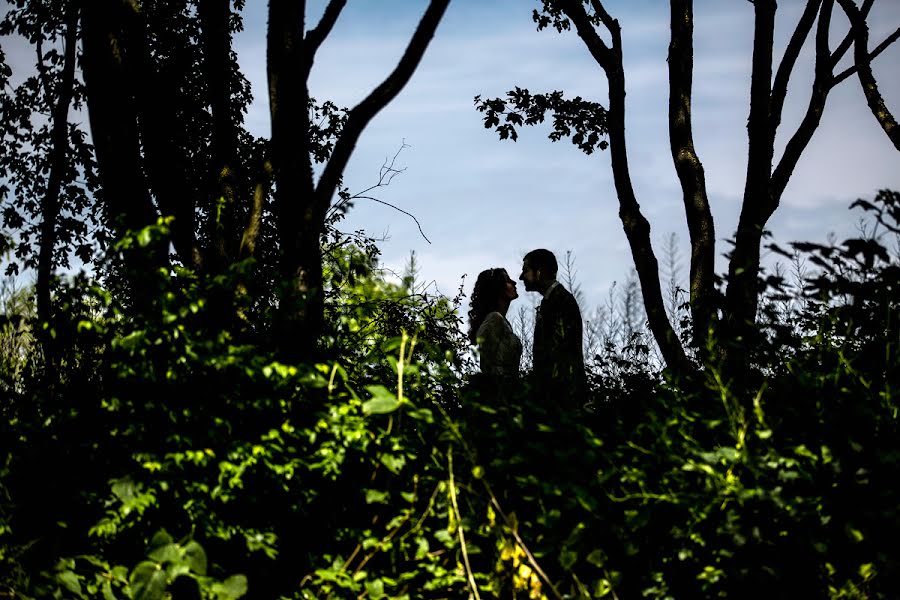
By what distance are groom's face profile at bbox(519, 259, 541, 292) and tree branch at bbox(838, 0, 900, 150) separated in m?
3.78

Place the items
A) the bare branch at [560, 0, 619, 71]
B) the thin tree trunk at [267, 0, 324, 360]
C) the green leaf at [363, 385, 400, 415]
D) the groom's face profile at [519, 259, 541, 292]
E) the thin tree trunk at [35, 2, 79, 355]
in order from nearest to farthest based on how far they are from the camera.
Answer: the green leaf at [363, 385, 400, 415] < the thin tree trunk at [267, 0, 324, 360] < the groom's face profile at [519, 259, 541, 292] < the bare branch at [560, 0, 619, 71] < the thin tree trunk at [35, 2, 79, 355]

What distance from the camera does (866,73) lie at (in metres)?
7.08

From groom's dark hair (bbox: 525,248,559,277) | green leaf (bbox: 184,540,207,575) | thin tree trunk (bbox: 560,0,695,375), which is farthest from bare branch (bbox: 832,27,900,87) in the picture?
green leaf (bbox: 184,540,207,575)

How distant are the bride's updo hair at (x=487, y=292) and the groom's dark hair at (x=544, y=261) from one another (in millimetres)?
316

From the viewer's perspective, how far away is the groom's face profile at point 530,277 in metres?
6.14

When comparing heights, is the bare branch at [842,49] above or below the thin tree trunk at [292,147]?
above

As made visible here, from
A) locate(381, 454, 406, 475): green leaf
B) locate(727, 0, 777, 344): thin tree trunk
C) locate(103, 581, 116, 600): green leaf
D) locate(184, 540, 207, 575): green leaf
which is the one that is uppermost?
locate(727, 0, 777, 344): thin tree trunk

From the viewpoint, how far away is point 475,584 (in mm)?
2416

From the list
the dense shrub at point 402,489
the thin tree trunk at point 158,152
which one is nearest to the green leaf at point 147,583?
the dense shrub at point 402,489

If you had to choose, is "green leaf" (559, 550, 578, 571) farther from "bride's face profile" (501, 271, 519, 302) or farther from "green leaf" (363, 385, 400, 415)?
"bride's face profile" (501, 271, 519, 302)

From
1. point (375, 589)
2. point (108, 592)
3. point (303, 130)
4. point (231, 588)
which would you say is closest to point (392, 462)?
point (375, 589)

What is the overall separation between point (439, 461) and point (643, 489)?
0.70 m

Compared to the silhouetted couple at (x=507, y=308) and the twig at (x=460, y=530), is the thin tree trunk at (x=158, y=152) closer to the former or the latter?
the silhouetted couple at (x=507, y=308)

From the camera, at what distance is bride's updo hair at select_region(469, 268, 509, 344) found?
20.8 feet
